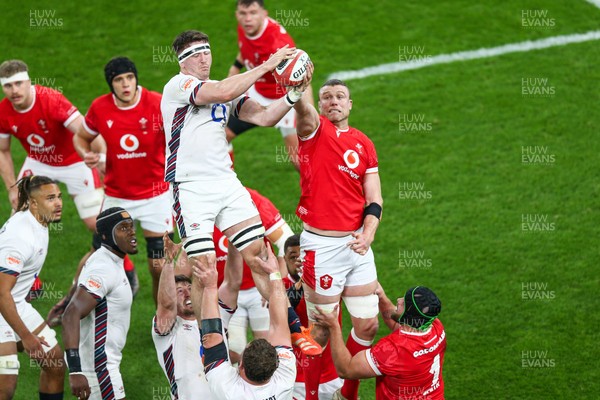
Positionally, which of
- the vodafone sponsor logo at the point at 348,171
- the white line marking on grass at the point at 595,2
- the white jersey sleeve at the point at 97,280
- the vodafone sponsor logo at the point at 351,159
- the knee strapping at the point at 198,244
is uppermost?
the white line marking on grass at the point at 595,2

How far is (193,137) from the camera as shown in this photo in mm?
6930

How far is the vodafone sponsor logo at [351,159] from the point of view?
25.1 ft

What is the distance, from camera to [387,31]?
14.7 metres

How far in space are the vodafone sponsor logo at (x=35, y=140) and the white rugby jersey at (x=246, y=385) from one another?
4.59m

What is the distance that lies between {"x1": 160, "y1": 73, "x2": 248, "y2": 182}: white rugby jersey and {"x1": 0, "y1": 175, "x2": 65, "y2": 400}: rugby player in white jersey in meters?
1.75

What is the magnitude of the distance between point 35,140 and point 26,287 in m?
2.46

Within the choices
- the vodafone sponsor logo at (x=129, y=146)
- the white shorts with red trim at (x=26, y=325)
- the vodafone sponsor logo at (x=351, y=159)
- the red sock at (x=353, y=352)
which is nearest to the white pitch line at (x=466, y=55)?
the vodafone sponsor logo at (x=129, y=146)

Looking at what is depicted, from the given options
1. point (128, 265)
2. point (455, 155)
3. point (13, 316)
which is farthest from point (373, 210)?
point (455, 155)

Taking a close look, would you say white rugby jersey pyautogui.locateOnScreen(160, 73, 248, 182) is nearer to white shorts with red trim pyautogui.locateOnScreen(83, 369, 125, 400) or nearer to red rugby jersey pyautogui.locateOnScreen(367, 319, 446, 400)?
red rugby jersey pyautogui.locateOnScreen(367, 319, 446, 400)

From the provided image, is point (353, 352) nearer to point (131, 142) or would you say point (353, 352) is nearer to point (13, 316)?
point (13, 316)

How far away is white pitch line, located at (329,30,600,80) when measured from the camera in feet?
45.7

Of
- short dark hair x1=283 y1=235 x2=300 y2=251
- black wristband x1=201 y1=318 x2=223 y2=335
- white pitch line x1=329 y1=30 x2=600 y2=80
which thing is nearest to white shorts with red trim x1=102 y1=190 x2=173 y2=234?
short dark hair x1=283 y1=235 x2=300 y2=251

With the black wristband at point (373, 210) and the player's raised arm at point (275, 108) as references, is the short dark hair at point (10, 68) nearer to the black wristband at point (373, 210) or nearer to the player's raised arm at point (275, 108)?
the player's raised arm at point (275, 108)

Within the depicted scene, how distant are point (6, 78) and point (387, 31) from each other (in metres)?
6.73
